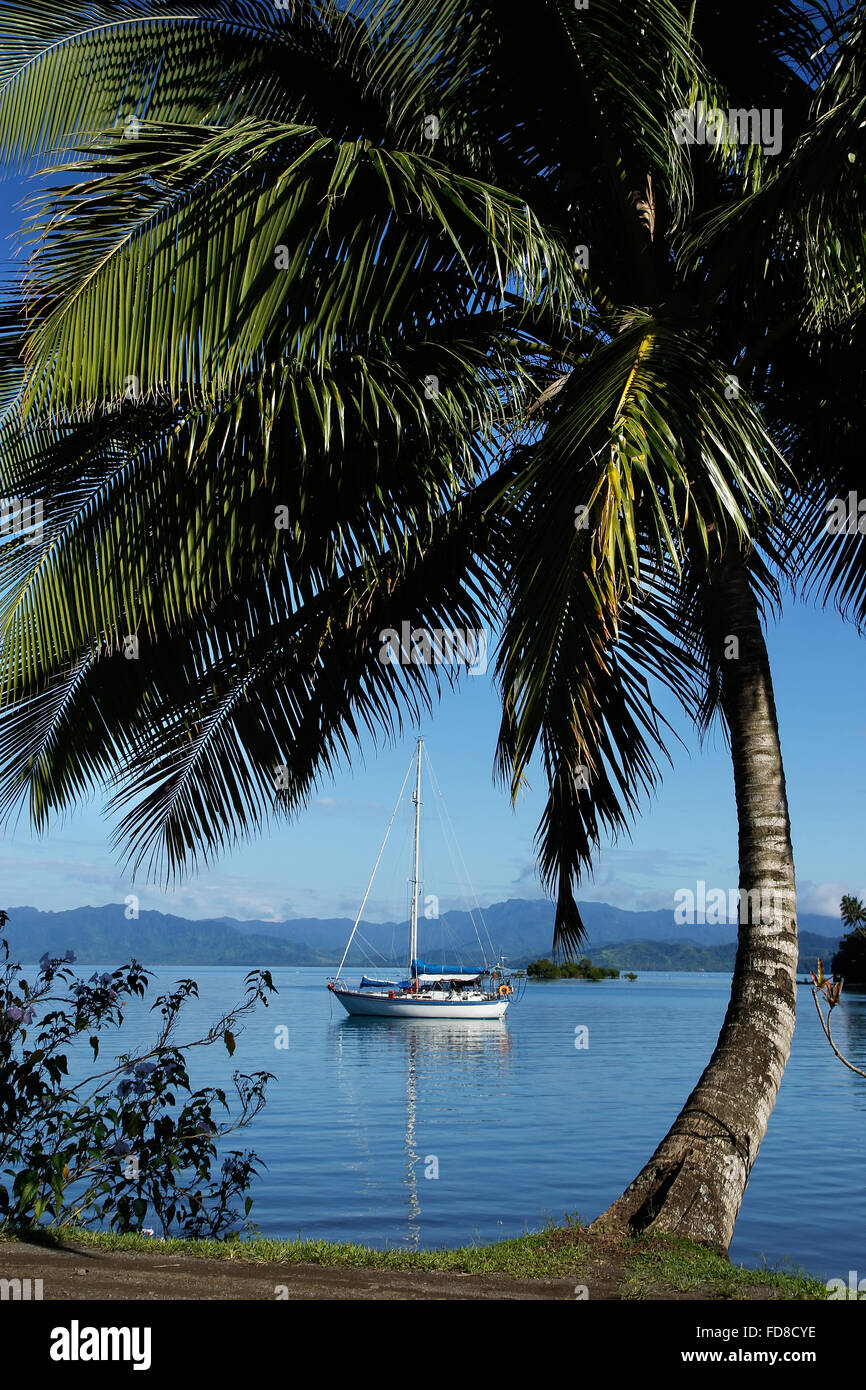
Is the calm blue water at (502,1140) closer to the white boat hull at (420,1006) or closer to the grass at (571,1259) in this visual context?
the grass at (571,1259)

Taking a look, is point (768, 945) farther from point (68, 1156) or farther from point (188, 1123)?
point (68, 1156)

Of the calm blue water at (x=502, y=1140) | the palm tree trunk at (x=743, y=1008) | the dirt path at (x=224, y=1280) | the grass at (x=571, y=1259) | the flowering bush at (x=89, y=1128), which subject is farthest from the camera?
the calm blue water at (x=502, y=1140)

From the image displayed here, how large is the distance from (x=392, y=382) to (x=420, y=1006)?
69230 mm

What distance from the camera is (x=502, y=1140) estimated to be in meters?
24.1

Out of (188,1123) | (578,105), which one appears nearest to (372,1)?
(578,105)

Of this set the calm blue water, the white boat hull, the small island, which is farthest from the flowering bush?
the white boat hull

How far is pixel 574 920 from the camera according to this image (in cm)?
1073

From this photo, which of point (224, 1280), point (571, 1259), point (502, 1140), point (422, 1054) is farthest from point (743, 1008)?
point (422, 1054)

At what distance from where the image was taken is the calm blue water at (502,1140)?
1559 centimetres

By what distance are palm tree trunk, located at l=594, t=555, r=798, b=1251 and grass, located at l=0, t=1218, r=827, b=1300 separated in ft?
0.86

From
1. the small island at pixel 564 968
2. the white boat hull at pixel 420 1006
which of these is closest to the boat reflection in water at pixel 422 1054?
the white boat hull at pixel 420 1006

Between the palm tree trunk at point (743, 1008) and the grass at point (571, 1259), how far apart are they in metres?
0.26

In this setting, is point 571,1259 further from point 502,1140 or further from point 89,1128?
point 502,1140

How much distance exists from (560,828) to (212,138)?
6674mm
